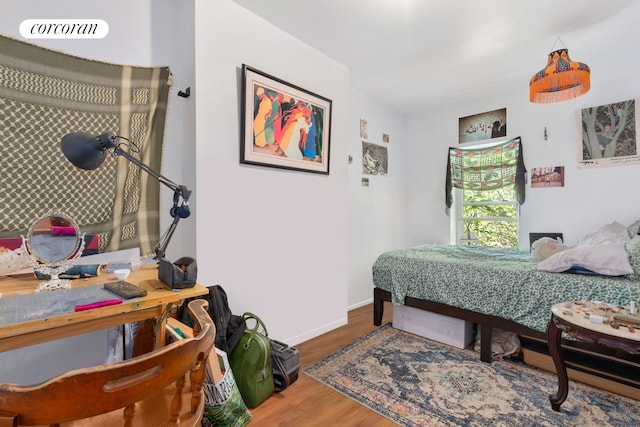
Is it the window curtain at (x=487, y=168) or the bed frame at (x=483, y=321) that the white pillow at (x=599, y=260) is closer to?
the bed frame at (x=483, y=321)

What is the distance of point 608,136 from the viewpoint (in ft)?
10.1

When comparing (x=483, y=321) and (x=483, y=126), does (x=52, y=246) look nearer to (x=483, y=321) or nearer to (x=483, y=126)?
(x=483, y=321)

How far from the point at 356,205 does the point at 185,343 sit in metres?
3.12

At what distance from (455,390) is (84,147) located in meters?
2.36

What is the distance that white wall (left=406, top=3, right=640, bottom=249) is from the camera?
2.93 m

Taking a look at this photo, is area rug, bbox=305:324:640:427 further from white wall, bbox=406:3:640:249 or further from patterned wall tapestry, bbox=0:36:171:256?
white wall, bbox=406:3:640:249

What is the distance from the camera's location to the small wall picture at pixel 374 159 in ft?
12.7

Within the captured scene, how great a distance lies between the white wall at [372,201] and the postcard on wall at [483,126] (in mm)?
841

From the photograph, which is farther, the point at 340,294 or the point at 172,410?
the point at 340,294

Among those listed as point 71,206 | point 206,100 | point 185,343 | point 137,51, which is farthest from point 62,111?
point 185,343

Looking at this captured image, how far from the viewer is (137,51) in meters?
1.84

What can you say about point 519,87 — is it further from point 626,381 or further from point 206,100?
point 206,100

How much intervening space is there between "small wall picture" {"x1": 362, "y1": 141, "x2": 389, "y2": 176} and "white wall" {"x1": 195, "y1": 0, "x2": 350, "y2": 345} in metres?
0.84

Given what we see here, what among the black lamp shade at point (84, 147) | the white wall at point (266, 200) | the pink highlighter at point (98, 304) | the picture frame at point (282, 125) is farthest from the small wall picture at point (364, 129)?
the pink highlighter at point (98, 304)
